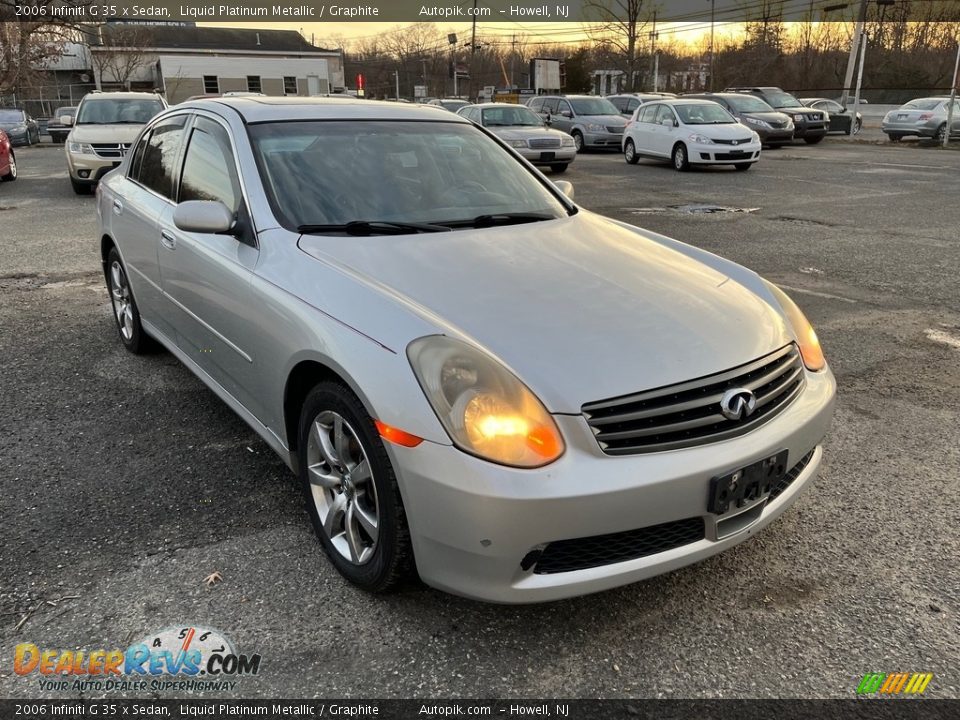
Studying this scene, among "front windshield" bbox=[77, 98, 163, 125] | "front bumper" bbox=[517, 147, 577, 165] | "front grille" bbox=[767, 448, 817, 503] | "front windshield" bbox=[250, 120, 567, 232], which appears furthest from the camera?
"front bumper" bbox=[517, 147, 577, 165]

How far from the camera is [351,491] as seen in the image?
2518mm

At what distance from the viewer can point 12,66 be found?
31.5 meters

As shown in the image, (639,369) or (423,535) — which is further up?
(639,369)

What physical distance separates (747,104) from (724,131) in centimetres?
704

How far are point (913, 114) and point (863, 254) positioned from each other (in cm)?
1976

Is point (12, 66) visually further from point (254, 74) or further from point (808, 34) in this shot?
point (808, 34)

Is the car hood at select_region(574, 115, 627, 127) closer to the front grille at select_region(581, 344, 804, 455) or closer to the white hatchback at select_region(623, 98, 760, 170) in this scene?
the white hatchback at select_region(623, 98, 760, 170)

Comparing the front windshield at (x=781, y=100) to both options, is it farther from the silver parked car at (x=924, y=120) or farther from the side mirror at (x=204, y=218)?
the side mirror at (x=204, y=218)

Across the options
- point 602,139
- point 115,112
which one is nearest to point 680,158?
point 602,139

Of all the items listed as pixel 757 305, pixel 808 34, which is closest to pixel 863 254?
pixel 757 305

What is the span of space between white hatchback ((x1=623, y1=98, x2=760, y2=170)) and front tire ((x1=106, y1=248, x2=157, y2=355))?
553 inches

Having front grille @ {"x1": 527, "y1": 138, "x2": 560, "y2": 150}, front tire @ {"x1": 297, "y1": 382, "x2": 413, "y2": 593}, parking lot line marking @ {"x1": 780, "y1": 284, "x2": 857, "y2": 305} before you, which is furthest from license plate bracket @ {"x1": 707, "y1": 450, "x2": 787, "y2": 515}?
front grille @ {"x1": 527, "y1": 138, "x2": 560, "y2": 150}

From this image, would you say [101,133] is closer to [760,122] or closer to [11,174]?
[11,174]

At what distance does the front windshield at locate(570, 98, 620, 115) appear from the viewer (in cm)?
2200
